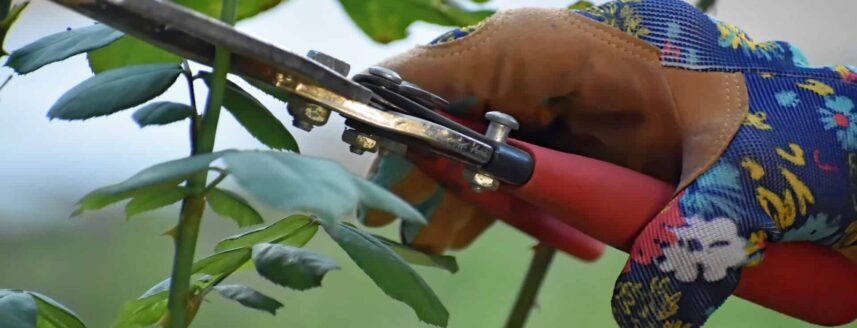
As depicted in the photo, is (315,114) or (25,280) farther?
(25,280)

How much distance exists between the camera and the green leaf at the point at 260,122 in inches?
13.9

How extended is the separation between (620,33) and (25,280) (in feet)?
2.92

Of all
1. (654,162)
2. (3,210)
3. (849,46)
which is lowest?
(3,210)

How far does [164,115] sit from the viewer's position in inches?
12.8

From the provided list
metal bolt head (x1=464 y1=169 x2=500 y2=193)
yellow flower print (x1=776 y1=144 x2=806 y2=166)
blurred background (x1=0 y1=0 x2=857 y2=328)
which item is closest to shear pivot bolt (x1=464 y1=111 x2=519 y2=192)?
metal bolt head (x1=464 y1=169 x2=500 y2=193)

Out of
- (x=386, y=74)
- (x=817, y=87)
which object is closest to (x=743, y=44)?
(x=817, y=87)

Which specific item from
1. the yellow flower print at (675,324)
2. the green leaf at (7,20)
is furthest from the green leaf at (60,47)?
the yellow flower print at (675,324)

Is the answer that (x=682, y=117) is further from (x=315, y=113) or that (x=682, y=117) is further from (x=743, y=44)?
(x=315, y=113)

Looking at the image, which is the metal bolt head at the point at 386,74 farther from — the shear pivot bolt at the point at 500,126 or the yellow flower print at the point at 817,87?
the yellow flower print at the point at 817,87

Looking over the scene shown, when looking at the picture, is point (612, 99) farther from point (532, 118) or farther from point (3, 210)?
point (3, 210)

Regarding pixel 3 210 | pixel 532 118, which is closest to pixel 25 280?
pixel 3 210

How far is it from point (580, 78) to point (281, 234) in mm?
135

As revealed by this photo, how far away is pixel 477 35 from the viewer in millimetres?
401

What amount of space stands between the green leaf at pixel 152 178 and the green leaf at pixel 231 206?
0.27 ft
